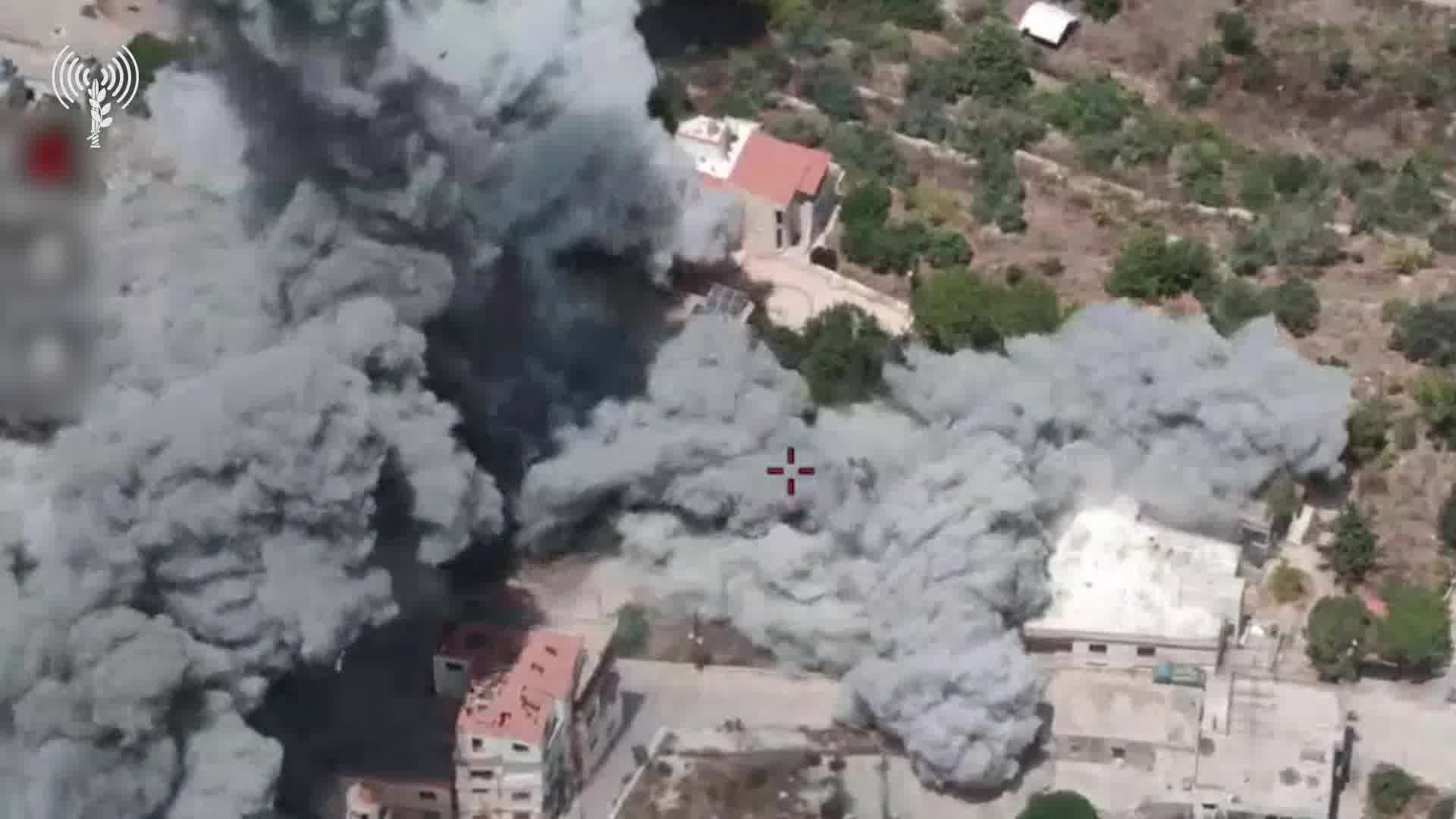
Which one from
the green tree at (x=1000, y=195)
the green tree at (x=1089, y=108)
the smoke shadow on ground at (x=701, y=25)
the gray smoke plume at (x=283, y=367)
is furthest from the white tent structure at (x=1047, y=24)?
the gray smoke plume at (x=283, y=367)

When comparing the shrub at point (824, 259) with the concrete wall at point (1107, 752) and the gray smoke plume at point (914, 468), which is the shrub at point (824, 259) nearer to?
the gray smoke plume at point (914, 468)

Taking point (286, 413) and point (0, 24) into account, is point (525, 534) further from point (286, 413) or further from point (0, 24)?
point (0, 24)

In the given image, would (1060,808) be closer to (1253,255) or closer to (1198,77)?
(1253,255)

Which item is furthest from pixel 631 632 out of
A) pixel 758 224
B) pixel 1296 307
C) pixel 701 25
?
pixel 701 25

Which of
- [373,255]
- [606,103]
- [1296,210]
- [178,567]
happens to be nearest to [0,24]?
[606,103]

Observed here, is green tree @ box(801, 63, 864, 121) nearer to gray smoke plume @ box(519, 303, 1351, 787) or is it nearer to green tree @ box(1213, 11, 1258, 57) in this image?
green tree @ box(1213, 11, 1258, 57)

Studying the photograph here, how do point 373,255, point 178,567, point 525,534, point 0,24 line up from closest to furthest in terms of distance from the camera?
point 178,567, point 373,255, point 525,534, point 0,24

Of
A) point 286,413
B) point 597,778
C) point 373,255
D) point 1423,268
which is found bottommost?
point 597,778
